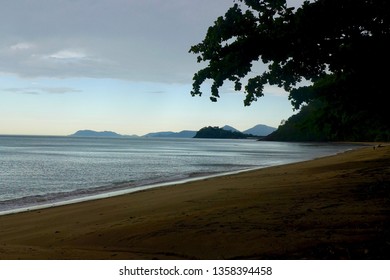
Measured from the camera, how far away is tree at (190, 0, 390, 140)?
10.6m

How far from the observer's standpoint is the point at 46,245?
8938 mm

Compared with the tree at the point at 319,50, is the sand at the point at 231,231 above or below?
below

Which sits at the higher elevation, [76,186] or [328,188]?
[328,188]

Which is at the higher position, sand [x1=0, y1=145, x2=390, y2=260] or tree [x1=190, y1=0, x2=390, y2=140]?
tree [x1=190, y1=0, x2=390, y2=140]

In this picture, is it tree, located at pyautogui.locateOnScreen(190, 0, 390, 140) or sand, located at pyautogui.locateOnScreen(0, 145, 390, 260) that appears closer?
sand, located at pyautogui.locateOnScreen(0, 145, 390, 260)

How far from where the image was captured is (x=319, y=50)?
11031 millimetres

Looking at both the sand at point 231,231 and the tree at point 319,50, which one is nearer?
the sand at point 231,231

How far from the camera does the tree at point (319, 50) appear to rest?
34.7ft

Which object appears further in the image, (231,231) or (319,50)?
(319,50)

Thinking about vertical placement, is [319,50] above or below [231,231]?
above

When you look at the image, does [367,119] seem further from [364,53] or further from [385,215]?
[385,215]

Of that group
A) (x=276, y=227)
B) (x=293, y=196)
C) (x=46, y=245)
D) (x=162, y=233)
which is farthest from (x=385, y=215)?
(x=46, y=245)

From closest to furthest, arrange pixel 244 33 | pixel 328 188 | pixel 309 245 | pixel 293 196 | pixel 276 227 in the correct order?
pixel 309 245, pixel 276 227, pixel 244 33, pixel 293 196, pixel 328 188
